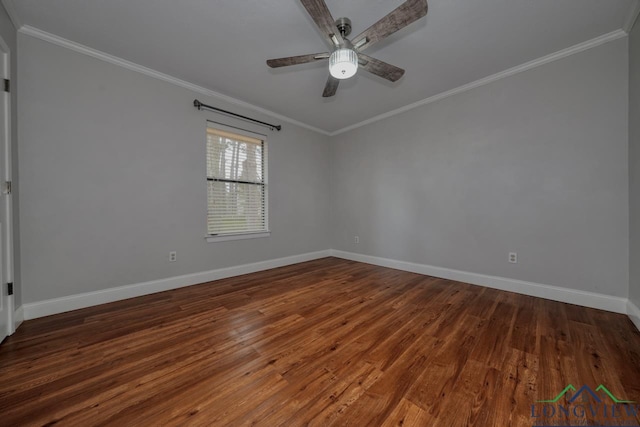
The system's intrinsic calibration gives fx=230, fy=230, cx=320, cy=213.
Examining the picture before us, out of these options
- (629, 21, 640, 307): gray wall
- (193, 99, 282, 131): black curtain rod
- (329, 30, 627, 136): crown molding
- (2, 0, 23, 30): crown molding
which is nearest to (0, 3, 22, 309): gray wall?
(2, 0, 23, 30): crown molding

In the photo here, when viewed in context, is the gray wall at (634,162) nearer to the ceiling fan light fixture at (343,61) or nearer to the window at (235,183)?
the ceiling fan light fixture at (343,61)

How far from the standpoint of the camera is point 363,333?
1.84 meters

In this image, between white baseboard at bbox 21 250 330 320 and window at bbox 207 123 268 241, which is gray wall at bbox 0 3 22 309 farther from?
window at bbox 207 123 268 241

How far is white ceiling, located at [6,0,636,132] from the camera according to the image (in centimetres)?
185

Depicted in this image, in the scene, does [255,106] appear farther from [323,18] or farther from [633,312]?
[633,312]

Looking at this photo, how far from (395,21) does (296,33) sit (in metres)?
1.02

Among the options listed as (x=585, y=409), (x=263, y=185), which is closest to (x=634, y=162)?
(x=585, y=409)

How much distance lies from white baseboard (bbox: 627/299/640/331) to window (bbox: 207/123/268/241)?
4026mm

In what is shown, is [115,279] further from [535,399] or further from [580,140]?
[580,140]

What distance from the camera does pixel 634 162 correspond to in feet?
6.63

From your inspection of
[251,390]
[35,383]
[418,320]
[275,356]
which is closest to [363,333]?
[418,320]

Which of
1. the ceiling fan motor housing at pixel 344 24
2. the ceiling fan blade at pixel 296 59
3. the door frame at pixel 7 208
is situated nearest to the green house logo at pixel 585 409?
the ceiling fan blade at pixel 296 59

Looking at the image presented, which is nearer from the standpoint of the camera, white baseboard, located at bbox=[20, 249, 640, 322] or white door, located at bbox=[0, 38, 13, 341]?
white door, located at bbox=[0, 38, 13, 341]

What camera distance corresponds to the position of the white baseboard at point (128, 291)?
2.11 metres
